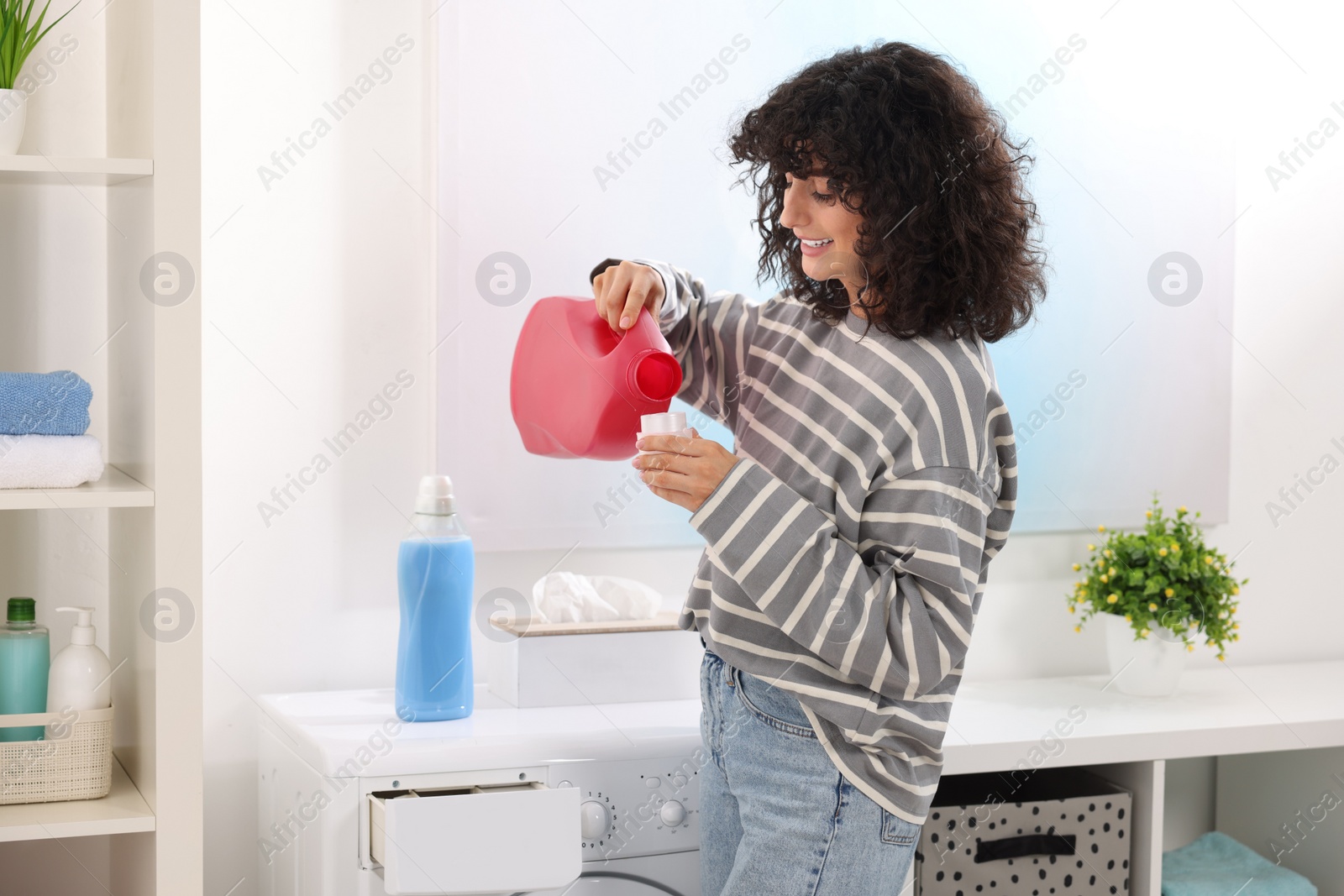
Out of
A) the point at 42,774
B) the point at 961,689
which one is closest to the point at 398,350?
the point at 42,774

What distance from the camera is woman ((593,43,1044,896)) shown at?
3.50ft

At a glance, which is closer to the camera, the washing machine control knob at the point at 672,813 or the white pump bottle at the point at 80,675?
the white pump bottle at the point at 80,675

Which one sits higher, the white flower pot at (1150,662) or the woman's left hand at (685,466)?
the woman's left hand at (685,466)

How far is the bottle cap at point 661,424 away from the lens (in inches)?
43.7

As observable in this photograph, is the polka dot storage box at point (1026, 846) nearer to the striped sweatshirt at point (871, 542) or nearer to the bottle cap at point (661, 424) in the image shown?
the striped sweatshirt at point (871, 542)

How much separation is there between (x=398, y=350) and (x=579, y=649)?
0.50 meters

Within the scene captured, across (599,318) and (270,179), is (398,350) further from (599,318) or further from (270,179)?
(599,318)

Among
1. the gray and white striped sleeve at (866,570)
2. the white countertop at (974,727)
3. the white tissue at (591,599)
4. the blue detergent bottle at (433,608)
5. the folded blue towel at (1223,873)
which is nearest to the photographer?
the gray and white striped sleeve at (866,570)

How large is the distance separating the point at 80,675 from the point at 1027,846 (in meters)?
1.14

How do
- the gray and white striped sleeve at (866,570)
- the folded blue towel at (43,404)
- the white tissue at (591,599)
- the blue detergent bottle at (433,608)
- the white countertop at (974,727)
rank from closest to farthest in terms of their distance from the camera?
the gray and white striped sleeve at (866,570) < the folded blue towel at (43,404) < the white countertop at (974,727) < the blue detergent bottle at (433,608) < the white tissue at (591,599)

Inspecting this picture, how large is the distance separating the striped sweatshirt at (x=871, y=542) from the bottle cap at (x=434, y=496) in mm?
414

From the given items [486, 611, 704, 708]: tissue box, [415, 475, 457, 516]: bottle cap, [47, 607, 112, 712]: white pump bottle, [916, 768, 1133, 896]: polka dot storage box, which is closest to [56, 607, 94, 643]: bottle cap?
[47, 607, 112, 712]: white pump bottle

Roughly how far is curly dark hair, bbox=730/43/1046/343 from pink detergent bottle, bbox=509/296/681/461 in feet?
0.72

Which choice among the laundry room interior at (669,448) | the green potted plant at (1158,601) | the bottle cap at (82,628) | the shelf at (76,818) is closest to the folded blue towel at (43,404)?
the laundry room interior at (669,448)
